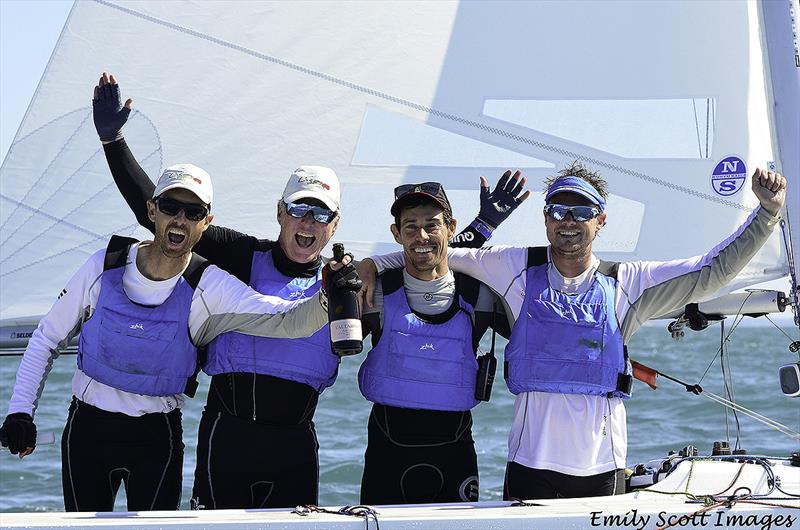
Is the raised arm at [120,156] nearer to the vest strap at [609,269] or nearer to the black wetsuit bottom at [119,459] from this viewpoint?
the black wetsuit bottom at [119,459]

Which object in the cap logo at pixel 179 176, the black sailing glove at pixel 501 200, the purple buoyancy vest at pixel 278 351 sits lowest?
the purple buoyancy vest at pixel 278 351

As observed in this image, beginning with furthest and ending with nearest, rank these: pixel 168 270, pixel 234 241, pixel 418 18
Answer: pixel 418 18
pixel 234 241
pixel 168 270

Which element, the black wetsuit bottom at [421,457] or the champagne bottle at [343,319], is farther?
the black wetsuit bottom at [421,457]

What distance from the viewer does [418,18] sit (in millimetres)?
3721

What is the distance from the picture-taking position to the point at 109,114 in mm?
2906

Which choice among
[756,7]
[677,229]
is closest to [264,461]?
[677,229]

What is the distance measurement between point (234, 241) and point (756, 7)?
171 cm

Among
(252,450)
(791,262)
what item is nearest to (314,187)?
(252,450)

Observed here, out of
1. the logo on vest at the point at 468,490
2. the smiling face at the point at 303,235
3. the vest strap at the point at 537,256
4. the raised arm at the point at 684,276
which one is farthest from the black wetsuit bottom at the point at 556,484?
the smiling face at the point at 303,235

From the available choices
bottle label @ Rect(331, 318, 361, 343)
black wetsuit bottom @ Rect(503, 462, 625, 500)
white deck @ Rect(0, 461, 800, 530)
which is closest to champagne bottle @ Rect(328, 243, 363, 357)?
bottle label @ Rect(331, 318, 361, 343)

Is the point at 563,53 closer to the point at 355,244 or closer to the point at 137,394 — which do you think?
the point at 355,244

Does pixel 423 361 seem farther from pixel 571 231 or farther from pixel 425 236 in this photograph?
pixel 571 231

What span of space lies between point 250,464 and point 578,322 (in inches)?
32.4

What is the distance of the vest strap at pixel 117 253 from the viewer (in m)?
2.70
